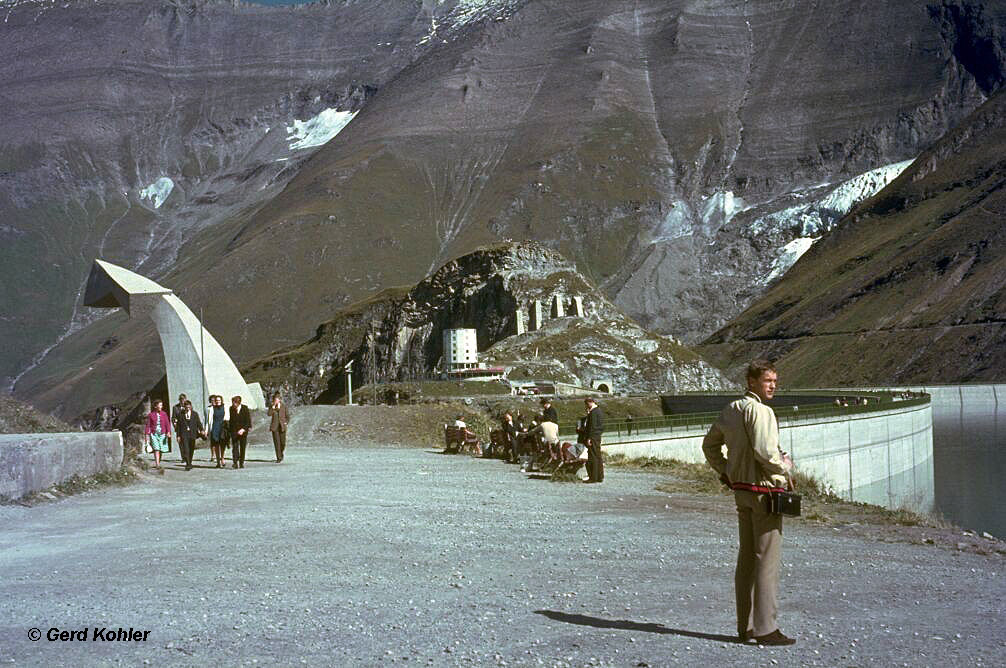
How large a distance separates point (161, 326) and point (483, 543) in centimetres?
4213

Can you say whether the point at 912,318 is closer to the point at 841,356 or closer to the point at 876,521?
the point at 841,356

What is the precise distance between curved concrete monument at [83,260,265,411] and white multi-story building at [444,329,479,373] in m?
51.9

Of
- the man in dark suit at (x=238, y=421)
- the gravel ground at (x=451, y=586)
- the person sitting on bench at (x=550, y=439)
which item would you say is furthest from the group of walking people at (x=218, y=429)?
the gravel ground at (x=451, y=586)

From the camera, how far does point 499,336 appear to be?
121500mm

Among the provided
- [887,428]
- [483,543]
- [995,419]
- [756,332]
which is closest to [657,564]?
[483,543]

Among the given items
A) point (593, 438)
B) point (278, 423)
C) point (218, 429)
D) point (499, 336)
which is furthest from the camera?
point (499, 336)

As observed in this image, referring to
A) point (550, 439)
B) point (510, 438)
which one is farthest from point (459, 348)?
point (550, 439)

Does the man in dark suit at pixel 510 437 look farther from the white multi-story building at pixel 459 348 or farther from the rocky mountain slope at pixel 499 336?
the white multi-story building at pixel 459 348

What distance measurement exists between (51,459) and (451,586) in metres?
10.5

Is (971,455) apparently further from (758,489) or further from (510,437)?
(758,489)

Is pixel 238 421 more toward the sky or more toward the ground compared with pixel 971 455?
more toward the sky

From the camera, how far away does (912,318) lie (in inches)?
5428

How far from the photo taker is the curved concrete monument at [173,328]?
52219mm

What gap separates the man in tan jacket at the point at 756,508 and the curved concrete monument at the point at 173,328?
4484 cm
